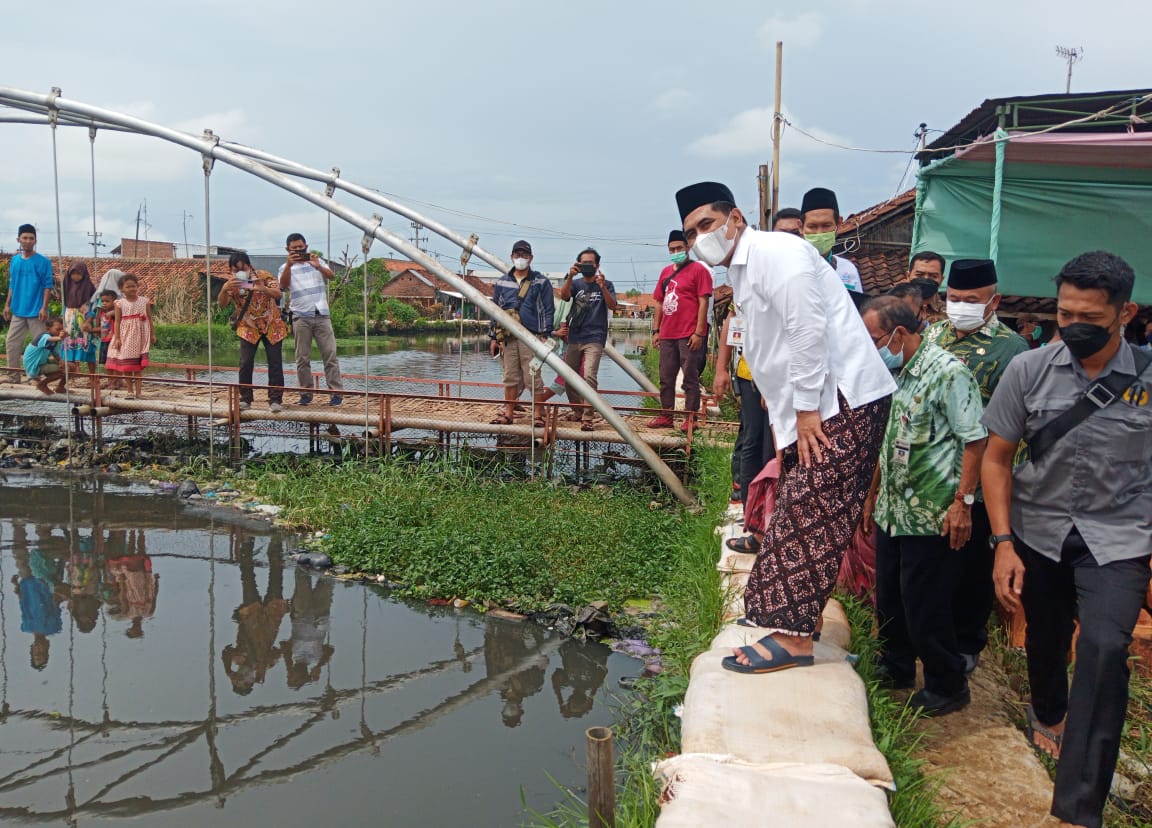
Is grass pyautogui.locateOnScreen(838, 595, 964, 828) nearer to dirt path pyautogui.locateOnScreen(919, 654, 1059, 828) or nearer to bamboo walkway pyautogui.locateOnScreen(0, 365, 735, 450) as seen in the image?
dirt path pyautogui.locateOnScreen(919, 654, 1059, 828)

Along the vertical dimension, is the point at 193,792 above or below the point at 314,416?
below

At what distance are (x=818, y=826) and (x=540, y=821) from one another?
171cm

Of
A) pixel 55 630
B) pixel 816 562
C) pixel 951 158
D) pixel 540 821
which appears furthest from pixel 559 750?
pixel 951 158

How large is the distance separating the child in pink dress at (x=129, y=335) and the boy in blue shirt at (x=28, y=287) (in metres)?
0.80

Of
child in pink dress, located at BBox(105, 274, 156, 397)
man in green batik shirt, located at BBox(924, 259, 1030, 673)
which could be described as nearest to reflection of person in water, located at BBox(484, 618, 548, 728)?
man in green batik shirt, located at BBox(924, 259, 1030, 673)

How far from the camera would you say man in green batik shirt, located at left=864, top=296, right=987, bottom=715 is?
2893mm

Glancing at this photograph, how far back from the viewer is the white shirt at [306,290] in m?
8.56

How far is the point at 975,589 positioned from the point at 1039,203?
13.3ft

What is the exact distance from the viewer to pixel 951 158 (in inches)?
244

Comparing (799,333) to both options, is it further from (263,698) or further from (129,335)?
(129,335)

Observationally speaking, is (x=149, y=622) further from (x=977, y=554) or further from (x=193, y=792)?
(x=977, y=554)

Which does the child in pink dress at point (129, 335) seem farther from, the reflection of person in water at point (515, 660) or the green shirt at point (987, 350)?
the green shirt at point (987, 350)

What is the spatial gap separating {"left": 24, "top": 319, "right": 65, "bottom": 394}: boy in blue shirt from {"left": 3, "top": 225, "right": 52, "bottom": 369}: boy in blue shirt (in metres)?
0.24

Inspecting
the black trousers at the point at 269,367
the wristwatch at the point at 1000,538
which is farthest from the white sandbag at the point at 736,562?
the black trousers at the point at 269,367
